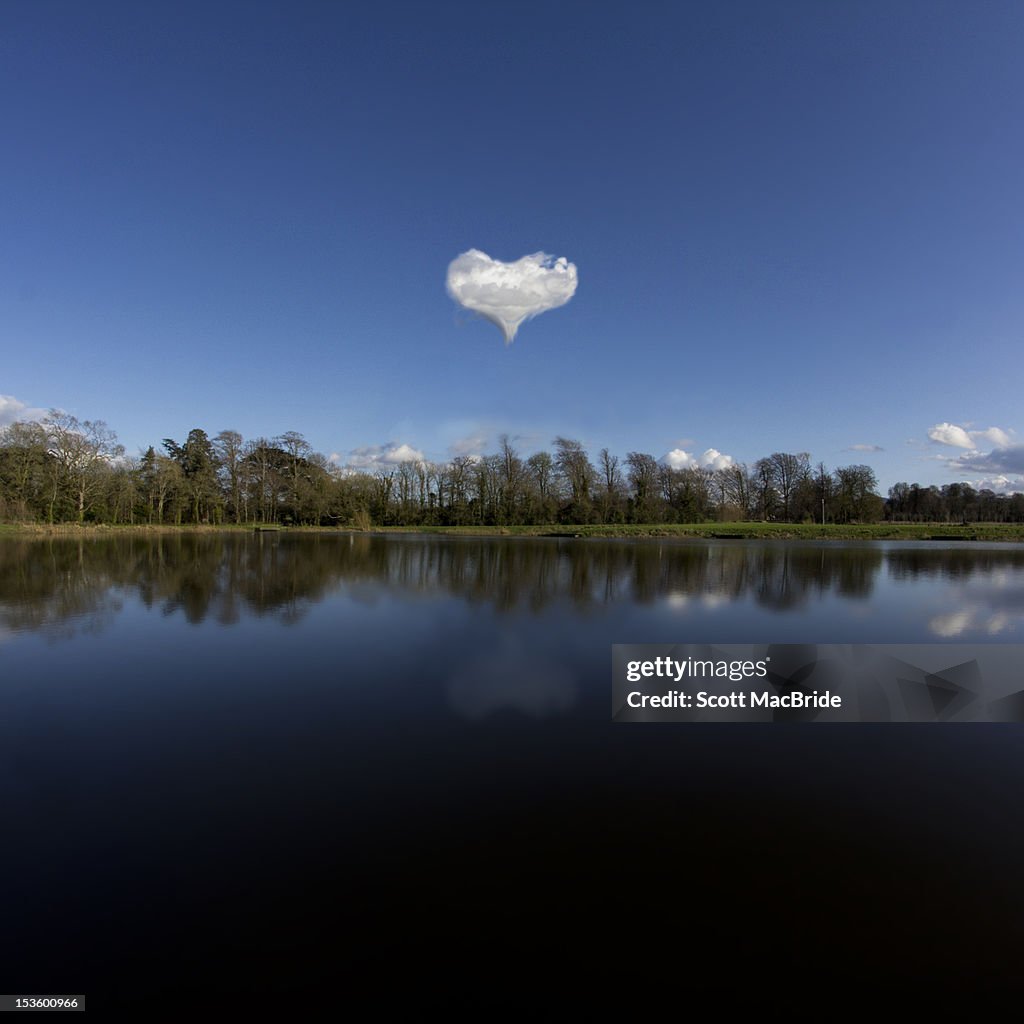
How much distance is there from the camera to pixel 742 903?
3090 millimetres

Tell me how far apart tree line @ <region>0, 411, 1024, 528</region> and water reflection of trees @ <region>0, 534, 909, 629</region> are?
89.2ft

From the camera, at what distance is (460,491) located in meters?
64.2

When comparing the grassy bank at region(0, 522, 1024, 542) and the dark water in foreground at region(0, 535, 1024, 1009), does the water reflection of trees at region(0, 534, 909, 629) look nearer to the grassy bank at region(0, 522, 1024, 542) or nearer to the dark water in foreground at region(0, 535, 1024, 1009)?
the dark water in foreground at region(0, 535, 1024, 1009)

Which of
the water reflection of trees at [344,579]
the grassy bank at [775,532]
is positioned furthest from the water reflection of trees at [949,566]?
the grassy bank at [775,532]

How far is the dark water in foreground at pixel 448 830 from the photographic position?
2.75 metres

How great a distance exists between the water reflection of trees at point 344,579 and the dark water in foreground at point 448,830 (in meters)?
3.41

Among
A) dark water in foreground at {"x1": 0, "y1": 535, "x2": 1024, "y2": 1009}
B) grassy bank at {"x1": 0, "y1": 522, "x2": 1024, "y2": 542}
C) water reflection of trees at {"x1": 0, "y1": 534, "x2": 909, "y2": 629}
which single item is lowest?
dark water in foreground at {"x1": 0, "y1": 535, "x2": 1024, "y2": 1009}

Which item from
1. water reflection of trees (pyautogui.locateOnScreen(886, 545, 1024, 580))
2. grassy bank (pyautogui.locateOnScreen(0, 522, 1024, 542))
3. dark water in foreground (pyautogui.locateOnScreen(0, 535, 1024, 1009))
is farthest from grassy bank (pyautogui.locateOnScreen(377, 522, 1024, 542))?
dark water in foreground (pyautogui.locateOnScreen(0, 535, 1024, 1009))

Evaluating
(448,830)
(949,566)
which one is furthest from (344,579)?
(949,566)

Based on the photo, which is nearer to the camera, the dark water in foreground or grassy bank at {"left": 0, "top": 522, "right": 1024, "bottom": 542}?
the dark water in foreground

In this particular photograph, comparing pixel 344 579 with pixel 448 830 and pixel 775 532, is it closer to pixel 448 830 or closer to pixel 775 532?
pixel 448 830

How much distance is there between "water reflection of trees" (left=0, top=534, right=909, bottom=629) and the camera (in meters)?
12.0

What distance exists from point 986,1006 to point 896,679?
5.65 m

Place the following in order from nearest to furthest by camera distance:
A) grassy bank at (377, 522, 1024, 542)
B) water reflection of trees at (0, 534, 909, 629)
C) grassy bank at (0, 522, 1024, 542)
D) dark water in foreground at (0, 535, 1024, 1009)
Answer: dark water in foreground at (0, 535, 1024, 1009) → water reflection of trees at (0, 534, 909, 629) → grassy bank at (0, 522, 1024, 542) → grassy bank at (377, 522, 1024, 542)
